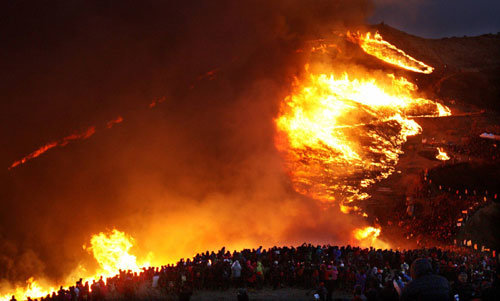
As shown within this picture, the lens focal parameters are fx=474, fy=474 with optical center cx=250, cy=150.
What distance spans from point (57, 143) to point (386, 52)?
1035 inches

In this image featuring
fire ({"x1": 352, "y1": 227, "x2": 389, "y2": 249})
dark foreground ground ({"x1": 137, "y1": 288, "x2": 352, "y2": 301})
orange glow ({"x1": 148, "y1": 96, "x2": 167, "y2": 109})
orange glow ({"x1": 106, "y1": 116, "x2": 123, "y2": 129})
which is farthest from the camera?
orange glow ({"x1": 148, "y1": 96, "x2": 167, "y2": 109})

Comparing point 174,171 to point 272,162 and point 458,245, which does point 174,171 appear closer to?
point 272,162

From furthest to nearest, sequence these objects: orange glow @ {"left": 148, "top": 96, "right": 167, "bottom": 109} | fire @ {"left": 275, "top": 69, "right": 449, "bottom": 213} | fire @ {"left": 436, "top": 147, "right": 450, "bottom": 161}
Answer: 1. orange glow @ {"left": 148, "top": 96, "right": 167, "bottom": 109}
2. fire @ {"left": 436, "top": 147, "right": 450, "bottom": 161}
3. fire @ {"left": 275, "top": 69, "right": 449, "bottom": 213}

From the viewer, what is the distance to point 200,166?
2947 centimetres

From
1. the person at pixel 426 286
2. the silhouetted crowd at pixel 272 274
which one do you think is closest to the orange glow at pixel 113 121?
the silhouetted crowd at pixel 272 274

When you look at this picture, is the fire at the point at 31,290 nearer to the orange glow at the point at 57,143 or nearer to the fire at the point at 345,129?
the orange glow at the point at 57,143

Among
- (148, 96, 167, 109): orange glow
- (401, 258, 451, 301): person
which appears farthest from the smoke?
(401, 258, 451, 301): person

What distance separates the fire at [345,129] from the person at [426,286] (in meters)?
22.3

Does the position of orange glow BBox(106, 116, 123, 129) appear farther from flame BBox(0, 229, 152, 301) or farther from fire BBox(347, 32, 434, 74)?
fire BBox(347, 32, 434, 74)

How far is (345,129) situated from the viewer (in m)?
32.4

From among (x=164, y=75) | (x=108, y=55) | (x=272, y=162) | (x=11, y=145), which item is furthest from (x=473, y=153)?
(x=11, y=145)

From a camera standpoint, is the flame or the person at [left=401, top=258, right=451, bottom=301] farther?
the flame

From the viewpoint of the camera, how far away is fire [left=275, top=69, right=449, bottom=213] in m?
28.8

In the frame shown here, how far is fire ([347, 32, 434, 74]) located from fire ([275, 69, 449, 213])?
2141 millimetres
